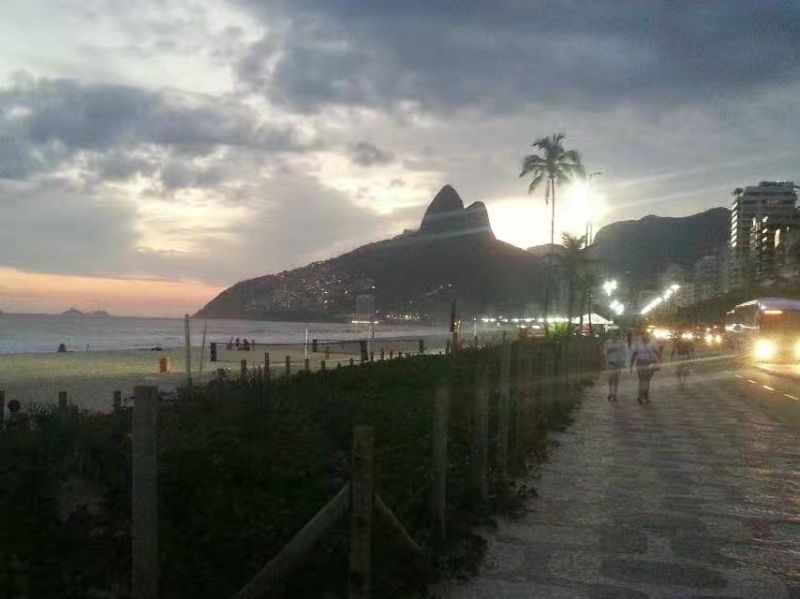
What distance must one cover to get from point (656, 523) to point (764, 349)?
40.5 metres

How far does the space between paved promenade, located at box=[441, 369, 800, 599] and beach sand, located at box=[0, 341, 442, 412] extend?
9.88 m

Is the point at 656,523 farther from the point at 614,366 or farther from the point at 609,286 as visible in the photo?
the point at 609,286

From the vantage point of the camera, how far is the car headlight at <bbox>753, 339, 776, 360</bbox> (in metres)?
44.1

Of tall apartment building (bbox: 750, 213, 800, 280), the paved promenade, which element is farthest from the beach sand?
tall apartment building (bbox: 750, 213, 800, 280)

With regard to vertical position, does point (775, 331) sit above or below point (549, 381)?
above

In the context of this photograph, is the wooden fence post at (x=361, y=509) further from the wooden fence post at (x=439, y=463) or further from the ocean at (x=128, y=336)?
the ocean at (x=128, y=336)

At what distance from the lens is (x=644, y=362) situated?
19875mm

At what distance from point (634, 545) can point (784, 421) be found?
35.3 feet

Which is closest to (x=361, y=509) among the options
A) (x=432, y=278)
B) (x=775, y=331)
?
(x=775, y=331)

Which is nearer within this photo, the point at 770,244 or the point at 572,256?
the point at 572,256

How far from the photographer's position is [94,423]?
8.18m

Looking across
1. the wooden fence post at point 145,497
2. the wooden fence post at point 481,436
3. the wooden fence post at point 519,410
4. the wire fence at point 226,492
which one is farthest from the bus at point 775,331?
the wooden fence post at point 145,497

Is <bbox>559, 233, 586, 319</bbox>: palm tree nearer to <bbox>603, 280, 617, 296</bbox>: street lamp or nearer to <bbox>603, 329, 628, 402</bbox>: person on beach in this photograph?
<bbox>603, 280, 617, 296</bbox>: street lamp

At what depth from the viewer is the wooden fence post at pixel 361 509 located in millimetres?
4473
